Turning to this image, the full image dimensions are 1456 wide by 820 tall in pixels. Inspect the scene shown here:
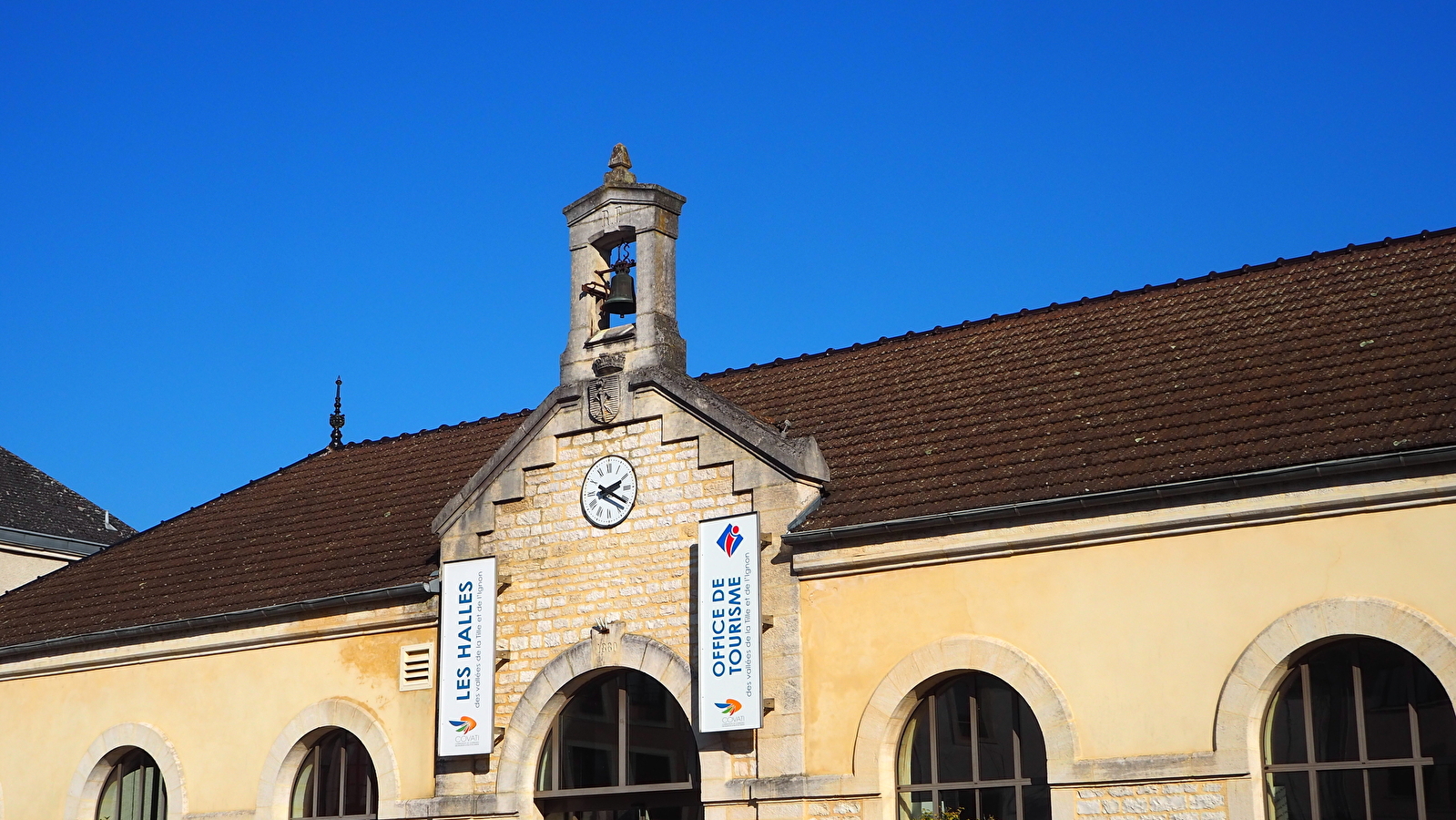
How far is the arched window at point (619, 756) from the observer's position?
50.5ft

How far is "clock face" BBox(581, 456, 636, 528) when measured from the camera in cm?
1609

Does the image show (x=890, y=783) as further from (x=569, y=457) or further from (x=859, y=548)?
(x=569, y=457)

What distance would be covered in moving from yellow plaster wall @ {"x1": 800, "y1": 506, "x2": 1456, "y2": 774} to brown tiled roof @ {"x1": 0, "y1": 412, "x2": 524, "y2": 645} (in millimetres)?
5223

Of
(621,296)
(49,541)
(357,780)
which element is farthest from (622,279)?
(49,541)

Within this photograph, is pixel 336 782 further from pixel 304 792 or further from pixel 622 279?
pixel 622 279

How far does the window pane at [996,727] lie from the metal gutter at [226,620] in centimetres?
593

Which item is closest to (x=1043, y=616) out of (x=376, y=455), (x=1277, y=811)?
(x=1277, y=811)

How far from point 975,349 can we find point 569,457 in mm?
4362

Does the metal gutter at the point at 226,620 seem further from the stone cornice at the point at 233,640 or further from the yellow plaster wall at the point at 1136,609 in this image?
the yellow plaster wall at the point at 1136,609

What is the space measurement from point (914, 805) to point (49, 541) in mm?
17669

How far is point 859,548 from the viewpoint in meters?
14.5

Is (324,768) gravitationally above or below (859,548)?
below

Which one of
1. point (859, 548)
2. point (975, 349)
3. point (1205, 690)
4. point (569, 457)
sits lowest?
point (1205, 690)

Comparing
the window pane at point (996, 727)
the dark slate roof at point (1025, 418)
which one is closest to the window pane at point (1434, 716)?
the dark slate roof at point (1025, 418)
